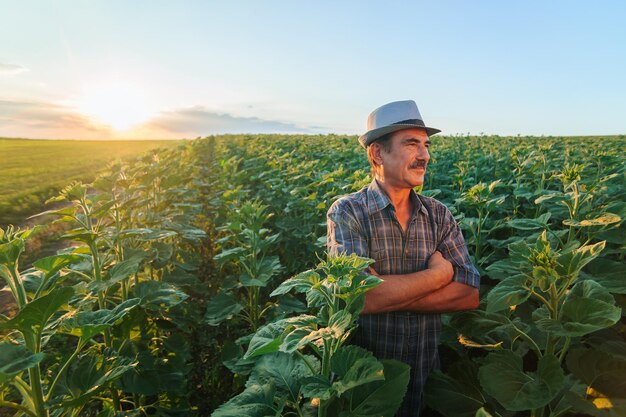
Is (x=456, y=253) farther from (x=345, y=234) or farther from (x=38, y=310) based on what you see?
(x=38, y=310)

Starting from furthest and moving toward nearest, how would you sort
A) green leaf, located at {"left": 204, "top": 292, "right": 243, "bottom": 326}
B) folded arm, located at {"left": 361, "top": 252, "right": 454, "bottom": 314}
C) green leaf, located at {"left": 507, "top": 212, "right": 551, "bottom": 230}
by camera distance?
1. green leaf, located at {"left": 204, "top": 292, "right": 243, "bottom": 326}
2. green leaf, located at {"left": 507, "top": 212, "right": 551, "bottom": 230}
3. folded arm, located at {"left": 361, "top": 252, "right": 454, "bottom": 314}

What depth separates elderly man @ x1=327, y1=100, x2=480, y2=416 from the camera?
107 inches

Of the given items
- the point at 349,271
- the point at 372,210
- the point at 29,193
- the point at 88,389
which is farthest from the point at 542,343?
the point at 29,193

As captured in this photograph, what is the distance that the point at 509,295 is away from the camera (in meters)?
2.11

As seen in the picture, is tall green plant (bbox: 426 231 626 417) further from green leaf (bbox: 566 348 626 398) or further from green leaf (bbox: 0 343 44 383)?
green leaf (bbox: 0 343 44 383)

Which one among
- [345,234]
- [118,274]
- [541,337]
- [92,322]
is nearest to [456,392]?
[541,337]

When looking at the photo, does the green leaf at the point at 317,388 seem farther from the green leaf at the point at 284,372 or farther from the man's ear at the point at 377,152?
the man's ear at the point at 377,152

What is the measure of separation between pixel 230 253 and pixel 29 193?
1410 cm

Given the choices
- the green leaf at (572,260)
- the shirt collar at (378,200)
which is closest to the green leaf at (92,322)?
the shirt collar at (378,200)

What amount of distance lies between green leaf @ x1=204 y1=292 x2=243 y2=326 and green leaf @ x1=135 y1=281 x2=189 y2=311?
2.89 feet

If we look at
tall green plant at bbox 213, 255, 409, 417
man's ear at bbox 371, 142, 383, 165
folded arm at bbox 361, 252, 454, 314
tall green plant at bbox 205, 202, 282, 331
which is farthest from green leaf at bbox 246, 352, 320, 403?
tall green plant at bbox 205, 202, 282, 331

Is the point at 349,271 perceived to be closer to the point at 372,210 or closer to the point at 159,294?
the point at 372,210

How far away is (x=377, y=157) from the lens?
2.96 meters

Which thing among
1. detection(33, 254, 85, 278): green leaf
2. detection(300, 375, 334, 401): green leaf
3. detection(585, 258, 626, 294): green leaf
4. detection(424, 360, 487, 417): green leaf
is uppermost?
detection(33, 254, 85, 278): green leaf
